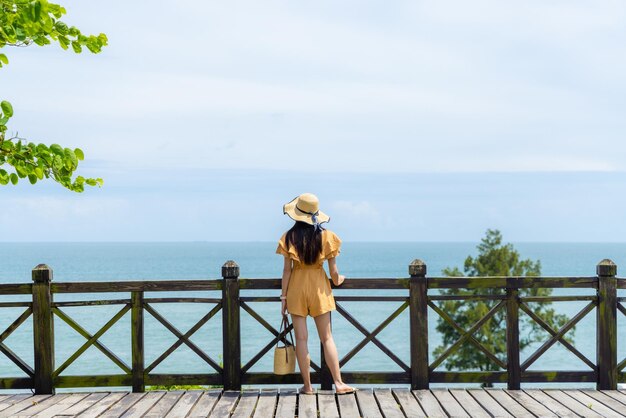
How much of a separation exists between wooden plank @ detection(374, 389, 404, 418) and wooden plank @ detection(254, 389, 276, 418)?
104cm

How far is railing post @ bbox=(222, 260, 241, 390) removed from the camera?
7.88 meters

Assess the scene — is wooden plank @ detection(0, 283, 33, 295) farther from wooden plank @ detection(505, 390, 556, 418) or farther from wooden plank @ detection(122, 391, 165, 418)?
wooden plank @ detection(505, 390, 556, 418)

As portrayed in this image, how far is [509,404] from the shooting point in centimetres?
722

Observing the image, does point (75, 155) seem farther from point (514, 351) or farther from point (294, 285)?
point (514, 351)

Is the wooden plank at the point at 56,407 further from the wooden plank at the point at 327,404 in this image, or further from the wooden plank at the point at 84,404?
the wooden plank at the point at 327,404

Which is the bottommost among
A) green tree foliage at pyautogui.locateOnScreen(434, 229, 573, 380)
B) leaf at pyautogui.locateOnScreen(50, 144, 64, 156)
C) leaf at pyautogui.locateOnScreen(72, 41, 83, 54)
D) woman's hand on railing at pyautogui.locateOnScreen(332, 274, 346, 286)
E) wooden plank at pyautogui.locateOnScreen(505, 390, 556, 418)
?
green tree foliage at pyautogui.locateOnScreen(434, 229, 573, 380)

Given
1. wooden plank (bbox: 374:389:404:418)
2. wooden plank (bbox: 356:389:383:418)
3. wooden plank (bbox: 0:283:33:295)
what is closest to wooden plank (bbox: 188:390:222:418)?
wooden plank (bbox: 356:389:383:418)

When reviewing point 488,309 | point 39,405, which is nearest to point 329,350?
point 39,405

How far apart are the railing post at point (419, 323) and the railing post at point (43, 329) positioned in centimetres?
390

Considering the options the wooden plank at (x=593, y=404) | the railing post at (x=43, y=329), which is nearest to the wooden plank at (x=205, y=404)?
the railing post at (x=43, y=329)

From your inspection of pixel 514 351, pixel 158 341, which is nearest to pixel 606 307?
pixel 514 351

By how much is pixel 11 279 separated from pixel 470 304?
80.4m

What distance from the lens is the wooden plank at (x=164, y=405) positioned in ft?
22.9

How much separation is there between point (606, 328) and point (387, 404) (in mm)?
2693
